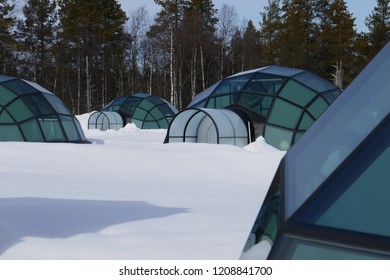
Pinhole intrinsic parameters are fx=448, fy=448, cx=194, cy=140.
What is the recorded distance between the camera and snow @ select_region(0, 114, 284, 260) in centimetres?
421

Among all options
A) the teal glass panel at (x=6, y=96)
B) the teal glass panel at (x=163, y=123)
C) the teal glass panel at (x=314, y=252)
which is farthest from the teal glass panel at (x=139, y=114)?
the teal glass panel at (x=314, y=252)

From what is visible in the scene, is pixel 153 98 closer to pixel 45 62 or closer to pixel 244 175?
pixel 45 62

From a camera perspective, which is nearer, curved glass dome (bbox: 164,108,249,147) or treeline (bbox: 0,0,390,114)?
curved glass dome (bbox: 164,108,249,147)

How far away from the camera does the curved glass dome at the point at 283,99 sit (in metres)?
17.6

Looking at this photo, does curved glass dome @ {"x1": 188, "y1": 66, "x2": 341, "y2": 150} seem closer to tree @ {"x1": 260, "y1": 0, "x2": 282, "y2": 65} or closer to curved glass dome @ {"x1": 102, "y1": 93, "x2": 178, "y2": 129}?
curved glass dome @ {"x1": 102, "y1": 93, "x2": 178, "y2": 129}

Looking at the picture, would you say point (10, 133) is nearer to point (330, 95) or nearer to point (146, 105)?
point (330, 95)

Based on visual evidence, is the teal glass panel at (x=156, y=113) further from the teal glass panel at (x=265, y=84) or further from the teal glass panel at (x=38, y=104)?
the teal glass panel at (x=38, y=104)

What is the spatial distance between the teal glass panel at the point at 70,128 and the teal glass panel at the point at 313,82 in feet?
31.2

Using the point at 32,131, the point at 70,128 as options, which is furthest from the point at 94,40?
the point at 32,131

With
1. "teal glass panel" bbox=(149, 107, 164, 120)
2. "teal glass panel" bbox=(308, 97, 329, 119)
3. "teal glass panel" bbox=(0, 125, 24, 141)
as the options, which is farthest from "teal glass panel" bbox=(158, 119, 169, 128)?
"teal glass panel" bbox=(0, 125, 24, 141)

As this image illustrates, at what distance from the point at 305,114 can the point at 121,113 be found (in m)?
21.9

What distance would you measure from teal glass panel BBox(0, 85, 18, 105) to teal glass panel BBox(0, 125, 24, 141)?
0.98 m

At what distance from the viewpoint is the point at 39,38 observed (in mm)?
50969

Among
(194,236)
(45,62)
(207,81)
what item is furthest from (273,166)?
(45,62)
